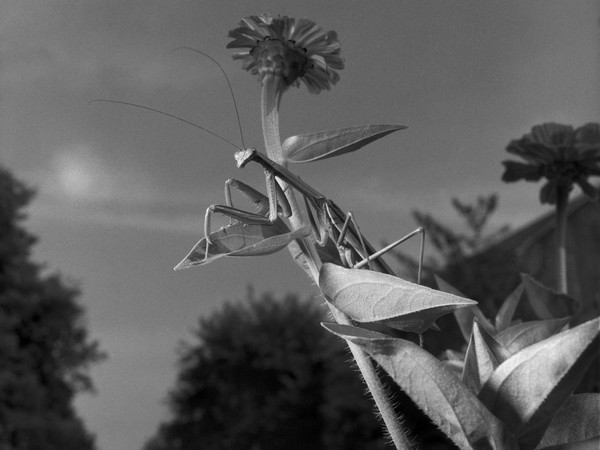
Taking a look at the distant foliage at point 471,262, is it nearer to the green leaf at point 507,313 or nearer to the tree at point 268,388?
the tree at point 268,388

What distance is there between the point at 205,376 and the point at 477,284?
2538mm

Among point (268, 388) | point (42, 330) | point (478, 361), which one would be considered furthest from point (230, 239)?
point (42, 330)

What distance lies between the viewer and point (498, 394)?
0.26 m

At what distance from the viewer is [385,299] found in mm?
286

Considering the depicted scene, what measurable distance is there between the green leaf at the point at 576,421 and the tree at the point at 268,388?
4742mm

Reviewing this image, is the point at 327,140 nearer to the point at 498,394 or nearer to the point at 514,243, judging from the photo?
the point at 498,394

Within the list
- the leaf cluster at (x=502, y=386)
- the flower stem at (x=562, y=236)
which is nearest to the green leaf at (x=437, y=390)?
the leaf cluster at (x=502, y=386)

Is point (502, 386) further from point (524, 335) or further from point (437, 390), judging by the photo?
point (524, 335)

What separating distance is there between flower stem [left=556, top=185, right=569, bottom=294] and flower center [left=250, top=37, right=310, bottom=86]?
38 cm

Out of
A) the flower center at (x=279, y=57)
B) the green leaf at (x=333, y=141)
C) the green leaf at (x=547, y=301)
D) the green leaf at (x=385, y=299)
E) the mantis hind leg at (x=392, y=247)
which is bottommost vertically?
the green leaf at (x=547, y=301)

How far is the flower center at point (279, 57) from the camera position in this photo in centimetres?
44

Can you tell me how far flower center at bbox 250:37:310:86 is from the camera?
1.46 feet

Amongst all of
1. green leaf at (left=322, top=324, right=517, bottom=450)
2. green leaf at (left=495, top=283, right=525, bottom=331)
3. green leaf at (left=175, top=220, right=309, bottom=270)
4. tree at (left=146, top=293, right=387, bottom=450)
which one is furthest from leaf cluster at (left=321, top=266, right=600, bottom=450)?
tree at (left=146, top=293, right=387, bottom=450)

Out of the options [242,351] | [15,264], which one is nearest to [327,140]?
[242,351]
